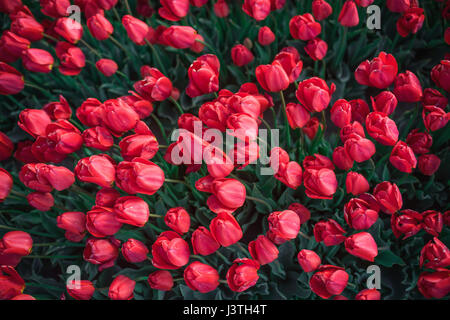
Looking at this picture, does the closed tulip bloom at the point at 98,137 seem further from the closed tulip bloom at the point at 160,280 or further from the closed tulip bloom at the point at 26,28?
the closed tulip bloom at the point at 26,28

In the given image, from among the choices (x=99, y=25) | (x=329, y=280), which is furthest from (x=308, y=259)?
(x=99, y=25)

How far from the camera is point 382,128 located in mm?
614

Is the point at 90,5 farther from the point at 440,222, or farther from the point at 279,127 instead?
the point at 440,222

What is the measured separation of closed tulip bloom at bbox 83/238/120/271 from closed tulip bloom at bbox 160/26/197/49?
446 millimetres

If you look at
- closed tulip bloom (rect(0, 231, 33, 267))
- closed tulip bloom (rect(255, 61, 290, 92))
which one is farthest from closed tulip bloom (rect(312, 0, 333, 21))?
closed tulip bloom (rect(0, 231, 33, 267))

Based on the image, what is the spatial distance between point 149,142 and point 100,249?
0.23 meters

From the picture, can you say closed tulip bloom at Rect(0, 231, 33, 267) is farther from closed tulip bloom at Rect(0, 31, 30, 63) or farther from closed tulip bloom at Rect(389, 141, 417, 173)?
closed tulip bloom at Rect(389, 141, 417, 173)

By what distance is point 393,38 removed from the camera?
998mm

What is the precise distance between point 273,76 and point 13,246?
60 centimetres

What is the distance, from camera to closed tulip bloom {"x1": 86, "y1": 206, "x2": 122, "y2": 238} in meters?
0.63

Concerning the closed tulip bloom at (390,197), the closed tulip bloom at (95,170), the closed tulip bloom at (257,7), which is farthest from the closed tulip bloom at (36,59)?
the closed tulip bloom at (390,197)

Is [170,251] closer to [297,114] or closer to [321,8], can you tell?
[297,114]

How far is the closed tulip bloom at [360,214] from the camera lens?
614mm

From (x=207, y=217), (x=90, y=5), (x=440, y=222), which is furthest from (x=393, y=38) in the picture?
(x=90, y=5)
